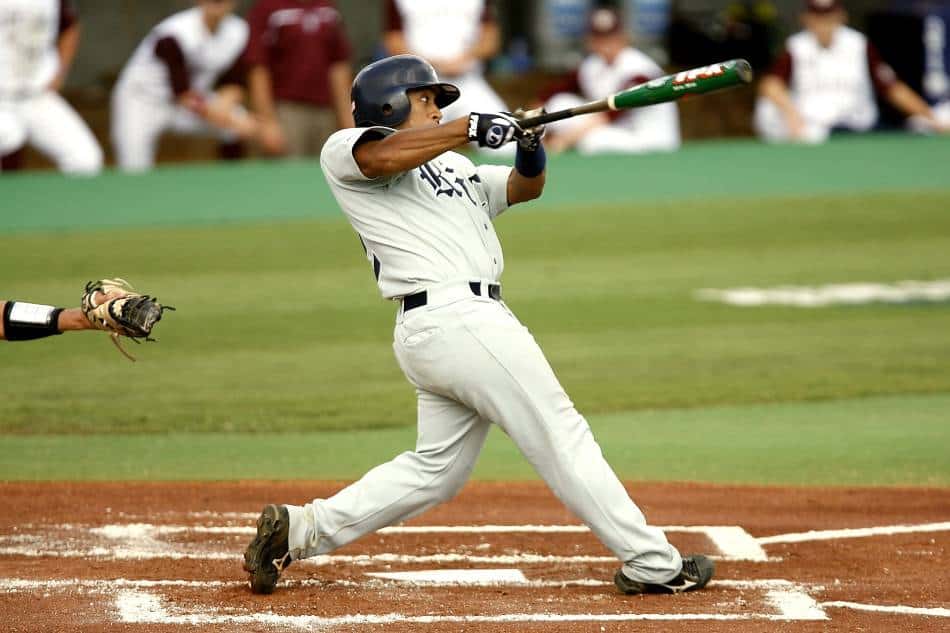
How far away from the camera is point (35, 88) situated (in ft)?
41.7

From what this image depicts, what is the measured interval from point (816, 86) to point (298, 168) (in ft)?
16.0

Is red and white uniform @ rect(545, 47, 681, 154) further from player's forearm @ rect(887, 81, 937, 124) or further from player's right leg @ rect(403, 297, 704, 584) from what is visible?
player's right leg @ rect(403, 297, 704, 584)

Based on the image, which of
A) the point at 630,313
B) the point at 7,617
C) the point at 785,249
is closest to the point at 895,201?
the point at 785,249

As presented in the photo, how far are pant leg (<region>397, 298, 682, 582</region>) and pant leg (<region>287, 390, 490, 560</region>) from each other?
0.15 m

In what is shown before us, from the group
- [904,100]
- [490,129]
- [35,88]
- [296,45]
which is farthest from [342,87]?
[490,129]

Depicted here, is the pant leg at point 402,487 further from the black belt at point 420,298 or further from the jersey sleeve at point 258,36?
the jersey sleeve at point 258,36

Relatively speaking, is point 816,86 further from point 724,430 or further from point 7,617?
point 7,617

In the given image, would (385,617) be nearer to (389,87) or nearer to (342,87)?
(389,87)

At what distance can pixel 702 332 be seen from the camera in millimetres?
9359

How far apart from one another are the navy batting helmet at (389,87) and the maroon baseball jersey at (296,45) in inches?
336

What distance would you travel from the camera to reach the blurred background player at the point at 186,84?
518 inches

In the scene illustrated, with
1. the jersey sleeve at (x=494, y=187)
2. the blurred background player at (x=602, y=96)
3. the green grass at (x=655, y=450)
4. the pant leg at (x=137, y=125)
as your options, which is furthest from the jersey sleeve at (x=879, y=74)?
the jersey sleeve at (x=494, y=187)

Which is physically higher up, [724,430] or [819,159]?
[819,159]

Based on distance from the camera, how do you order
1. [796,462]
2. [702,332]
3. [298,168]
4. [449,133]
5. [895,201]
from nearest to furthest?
[449,133] → [796,462] → [702,332] → [298,168] → [895,201]
